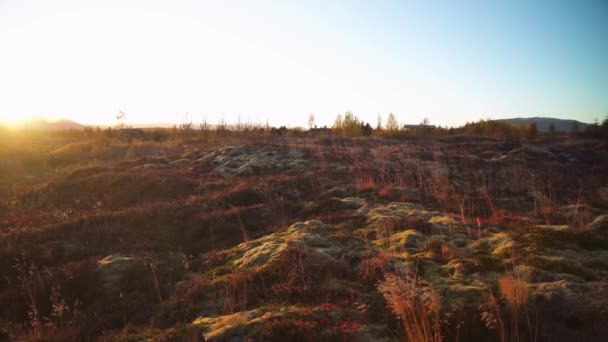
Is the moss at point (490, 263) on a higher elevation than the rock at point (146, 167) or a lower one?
lower

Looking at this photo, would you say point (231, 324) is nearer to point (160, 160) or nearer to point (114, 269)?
point (114, 269)

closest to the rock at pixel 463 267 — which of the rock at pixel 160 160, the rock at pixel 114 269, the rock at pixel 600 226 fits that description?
the rock at pixel 600 226

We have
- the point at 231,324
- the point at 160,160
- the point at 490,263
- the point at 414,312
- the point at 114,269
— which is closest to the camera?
the point at 414,312

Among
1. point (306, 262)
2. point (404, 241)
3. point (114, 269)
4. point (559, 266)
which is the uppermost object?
point (559, 266)

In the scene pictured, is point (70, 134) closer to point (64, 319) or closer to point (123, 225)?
point (123, 225)

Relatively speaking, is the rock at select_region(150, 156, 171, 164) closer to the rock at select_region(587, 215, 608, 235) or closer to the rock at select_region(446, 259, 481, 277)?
the rock at select_region(446, 259, 481, 277)

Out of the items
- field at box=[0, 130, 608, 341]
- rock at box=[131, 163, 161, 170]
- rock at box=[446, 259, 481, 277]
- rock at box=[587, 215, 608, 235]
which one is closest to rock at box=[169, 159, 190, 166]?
rock at box=[131, 163, 161, 170]

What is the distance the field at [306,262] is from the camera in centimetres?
432

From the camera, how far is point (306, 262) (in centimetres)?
627

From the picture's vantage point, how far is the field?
4.32 metres

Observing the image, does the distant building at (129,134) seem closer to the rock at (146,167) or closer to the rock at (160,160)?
the rock at (160,160)

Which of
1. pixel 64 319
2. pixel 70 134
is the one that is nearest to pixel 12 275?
pixel 64 319

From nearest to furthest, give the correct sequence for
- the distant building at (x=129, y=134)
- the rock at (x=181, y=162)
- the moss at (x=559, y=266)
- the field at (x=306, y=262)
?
the field at (x=306, y=262), the moss at (x=559, y=266), the rock at (x=181, y=162), the distant building at (x=129, y=134)

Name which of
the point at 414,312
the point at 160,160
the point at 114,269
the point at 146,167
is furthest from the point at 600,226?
the point at 160,160
